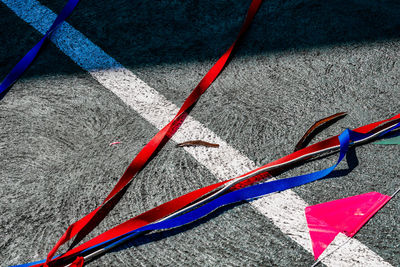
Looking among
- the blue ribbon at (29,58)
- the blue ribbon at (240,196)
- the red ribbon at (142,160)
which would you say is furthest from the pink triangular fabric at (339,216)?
the blue ribbon at (29,58)

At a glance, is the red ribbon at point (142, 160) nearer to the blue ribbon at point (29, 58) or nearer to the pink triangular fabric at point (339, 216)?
the pink triangular fabric at point (339, 216)

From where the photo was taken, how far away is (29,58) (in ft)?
10.7

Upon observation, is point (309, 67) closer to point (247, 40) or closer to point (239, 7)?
point (247, 40)

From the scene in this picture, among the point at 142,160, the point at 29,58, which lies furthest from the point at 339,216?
the point at 29,58

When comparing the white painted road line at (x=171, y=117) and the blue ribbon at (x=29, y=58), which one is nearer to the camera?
the white painted road line at (x=171, y=117)

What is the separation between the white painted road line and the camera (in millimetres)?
2098

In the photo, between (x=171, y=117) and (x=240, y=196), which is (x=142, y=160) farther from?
(x=240, y=196)

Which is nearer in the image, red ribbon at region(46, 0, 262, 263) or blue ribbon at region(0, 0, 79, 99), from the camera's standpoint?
red ribbon at region(46, 0, 262, 263)

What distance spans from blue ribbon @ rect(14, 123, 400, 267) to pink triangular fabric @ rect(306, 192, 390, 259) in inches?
7.0

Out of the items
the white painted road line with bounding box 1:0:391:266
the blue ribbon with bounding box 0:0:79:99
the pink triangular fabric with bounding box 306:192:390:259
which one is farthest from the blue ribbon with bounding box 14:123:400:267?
the blue ribbon with bounding box 0:0:79:99

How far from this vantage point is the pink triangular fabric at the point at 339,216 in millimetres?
2137

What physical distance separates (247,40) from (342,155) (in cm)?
129

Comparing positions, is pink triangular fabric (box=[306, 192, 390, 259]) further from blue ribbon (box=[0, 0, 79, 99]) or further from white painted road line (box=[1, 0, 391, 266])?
blue ribbon (box=[0, 0, 79, 99])

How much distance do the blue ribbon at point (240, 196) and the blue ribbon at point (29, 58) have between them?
157cm
